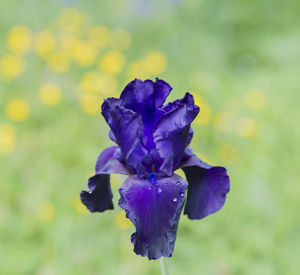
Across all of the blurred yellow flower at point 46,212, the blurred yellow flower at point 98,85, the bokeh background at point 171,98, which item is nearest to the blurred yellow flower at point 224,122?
the bokeh background at point 171,98

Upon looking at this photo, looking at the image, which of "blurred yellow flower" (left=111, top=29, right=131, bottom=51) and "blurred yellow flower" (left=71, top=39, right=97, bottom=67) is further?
"blurred yellow flower" (left=111, top=29, right=131, bottom=51)

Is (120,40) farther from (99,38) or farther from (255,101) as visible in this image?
(255,101)

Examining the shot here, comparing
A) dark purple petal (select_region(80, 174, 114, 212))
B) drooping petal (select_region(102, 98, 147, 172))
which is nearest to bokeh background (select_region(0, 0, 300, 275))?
dark purple petal (select_region(80, 174, 114, 212))

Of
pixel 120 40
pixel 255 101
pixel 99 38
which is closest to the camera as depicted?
pixel 255 101

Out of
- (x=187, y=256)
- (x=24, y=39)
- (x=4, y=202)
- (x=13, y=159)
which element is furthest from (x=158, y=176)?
(x=24, y=39)

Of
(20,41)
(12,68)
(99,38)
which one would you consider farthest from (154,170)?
(99,38)

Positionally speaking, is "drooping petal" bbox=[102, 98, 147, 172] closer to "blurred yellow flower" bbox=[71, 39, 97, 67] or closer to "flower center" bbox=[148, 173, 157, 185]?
"flower center" bbox=[148, 173, 157, 185]

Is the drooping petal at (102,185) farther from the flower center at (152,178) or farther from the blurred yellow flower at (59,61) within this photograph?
the blurred yellow flower at (59,61)
